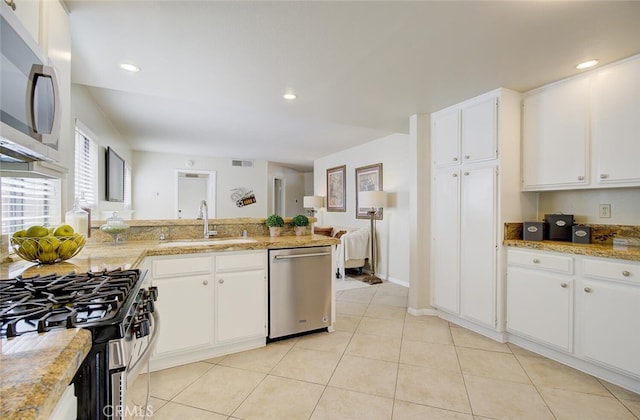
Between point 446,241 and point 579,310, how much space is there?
116 centimetres

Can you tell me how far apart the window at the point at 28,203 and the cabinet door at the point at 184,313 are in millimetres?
820

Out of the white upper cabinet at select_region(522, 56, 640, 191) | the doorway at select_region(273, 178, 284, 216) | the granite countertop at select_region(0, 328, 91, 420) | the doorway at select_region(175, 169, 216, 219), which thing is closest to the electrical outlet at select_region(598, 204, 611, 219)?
the white upper cabinet at select_region(522, 56, 640, 191)

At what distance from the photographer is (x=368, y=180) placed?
5.54 m

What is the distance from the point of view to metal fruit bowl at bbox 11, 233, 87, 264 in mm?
1409

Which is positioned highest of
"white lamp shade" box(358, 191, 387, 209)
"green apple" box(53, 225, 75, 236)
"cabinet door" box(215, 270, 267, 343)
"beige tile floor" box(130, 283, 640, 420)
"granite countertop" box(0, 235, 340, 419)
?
"white lamp shade" box(358, 191, 387, 209)

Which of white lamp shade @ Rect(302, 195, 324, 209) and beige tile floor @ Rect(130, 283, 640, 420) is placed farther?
white lamp shade @ Rect(302, 195, 324, 209)

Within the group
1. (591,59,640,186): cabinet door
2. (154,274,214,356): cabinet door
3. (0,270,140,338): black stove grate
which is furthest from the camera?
(154,274,214,356): cabinet door

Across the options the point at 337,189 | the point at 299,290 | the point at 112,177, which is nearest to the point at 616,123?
the point at 299,290

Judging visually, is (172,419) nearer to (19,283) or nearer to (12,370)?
(19,283)

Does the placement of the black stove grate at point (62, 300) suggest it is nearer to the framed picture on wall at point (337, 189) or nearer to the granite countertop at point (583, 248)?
the granite countertop at point (583, 248)

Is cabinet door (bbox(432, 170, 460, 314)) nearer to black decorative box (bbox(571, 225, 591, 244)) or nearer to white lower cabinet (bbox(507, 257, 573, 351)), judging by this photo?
white lower cabinet (bbox(507, 257, 573, 351))

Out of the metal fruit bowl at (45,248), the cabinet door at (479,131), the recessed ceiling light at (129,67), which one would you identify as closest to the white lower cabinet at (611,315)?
the cabinet door at (479,131)

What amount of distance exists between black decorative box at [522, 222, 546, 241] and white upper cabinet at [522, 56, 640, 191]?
12.3 inches

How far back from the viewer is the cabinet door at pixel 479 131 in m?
2.62
